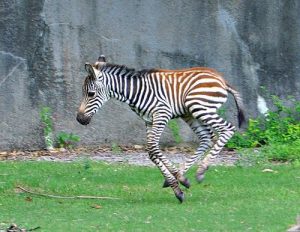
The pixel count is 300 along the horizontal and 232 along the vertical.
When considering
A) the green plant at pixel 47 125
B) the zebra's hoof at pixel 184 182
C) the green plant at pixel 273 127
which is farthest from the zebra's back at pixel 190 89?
the green plant at pixel 273 127

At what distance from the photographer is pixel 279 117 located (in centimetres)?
1627

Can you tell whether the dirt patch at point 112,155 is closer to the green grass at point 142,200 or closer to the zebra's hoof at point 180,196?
the green grass at point 142,200

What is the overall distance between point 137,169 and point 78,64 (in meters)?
2.67

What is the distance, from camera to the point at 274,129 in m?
16.0

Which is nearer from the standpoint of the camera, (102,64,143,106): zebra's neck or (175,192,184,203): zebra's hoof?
(175,192,184,203): zebra's hoof

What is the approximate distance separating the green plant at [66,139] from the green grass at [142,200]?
A: 1553mm

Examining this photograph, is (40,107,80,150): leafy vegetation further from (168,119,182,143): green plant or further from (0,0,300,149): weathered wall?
(168,119,182,143): green plant

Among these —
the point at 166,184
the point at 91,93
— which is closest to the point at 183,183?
the point at 166,184

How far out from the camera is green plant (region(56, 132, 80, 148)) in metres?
15.8

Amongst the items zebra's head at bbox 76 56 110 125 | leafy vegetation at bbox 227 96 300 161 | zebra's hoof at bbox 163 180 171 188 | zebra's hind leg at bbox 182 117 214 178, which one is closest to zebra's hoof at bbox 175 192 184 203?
zebra's hoof at bbox 163 180 171 188

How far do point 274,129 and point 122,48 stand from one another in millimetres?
2799

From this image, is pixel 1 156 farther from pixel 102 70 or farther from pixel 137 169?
pixel 102 70

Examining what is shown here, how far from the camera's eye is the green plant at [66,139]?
15.8 metres

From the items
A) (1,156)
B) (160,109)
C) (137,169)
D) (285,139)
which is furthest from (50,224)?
(285,139)
